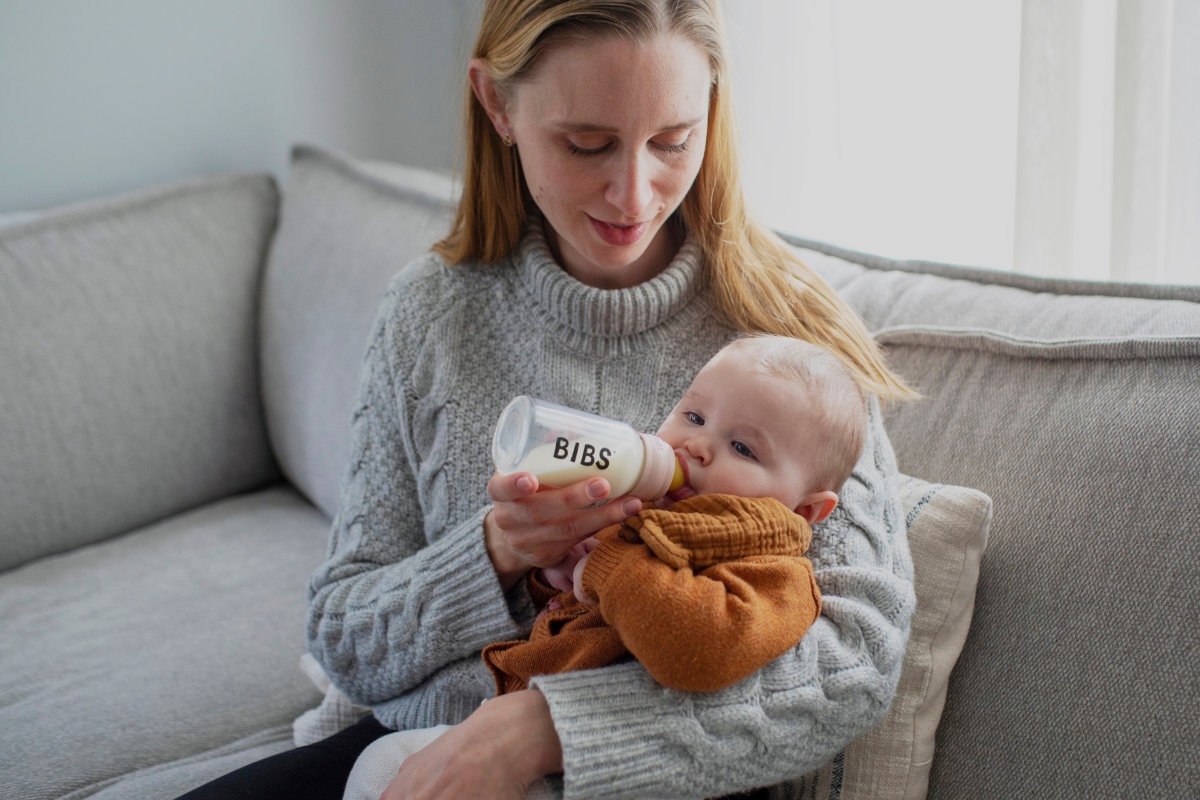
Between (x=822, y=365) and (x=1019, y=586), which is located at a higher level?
(x=822, y=365)

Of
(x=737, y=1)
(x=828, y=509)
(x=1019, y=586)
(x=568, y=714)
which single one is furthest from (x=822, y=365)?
(x=737, y=1)

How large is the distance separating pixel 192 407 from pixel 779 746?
63.0 inches

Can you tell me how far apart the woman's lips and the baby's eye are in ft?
0.98

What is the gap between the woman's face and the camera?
3.75ft

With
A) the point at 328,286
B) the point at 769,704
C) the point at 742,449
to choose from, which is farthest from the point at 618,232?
the point at 328,286

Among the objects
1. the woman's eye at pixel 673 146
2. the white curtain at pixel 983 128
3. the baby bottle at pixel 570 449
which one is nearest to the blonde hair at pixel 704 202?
the woman's eye at pixel 673 146

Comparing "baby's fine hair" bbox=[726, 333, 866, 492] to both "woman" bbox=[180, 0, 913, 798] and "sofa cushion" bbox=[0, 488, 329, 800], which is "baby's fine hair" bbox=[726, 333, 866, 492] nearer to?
"woman" bbox=[180, 0, 913, 798]

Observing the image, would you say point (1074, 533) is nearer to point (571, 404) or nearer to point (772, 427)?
point (772, 427)

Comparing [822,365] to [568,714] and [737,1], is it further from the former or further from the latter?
[737,1]

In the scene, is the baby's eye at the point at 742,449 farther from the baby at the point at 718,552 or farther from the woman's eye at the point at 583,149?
the woman's eye at the point at 583,149

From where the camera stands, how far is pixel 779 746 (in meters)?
1.03

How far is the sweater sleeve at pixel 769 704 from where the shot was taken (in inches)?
39.2

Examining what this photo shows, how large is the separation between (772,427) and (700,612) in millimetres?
217

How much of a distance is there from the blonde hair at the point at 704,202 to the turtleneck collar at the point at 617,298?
0.04m
